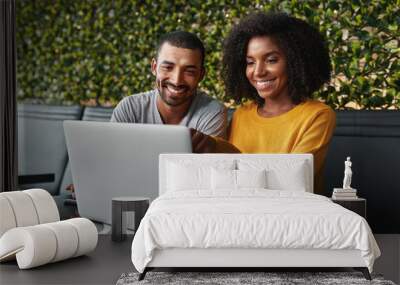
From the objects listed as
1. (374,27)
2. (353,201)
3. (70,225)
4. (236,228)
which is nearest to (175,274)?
(236,228)

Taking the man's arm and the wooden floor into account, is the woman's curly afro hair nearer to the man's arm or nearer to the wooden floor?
the man's arm

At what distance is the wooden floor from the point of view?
3990 millimetres

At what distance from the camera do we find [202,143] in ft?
17.7

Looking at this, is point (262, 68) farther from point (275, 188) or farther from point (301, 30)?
point (275, 188)

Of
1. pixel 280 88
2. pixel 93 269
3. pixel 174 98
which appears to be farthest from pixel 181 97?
pixel 93 269

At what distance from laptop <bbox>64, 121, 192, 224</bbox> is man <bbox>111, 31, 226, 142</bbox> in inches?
37.8

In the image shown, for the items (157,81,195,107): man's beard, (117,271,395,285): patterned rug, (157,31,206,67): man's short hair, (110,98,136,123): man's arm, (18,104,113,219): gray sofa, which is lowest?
(117,271,395,285): patterned rug

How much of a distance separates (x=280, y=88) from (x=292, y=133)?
1.29 feet

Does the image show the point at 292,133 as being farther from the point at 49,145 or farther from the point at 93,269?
the point at 49,145

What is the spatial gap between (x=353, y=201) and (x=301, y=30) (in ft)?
4.64

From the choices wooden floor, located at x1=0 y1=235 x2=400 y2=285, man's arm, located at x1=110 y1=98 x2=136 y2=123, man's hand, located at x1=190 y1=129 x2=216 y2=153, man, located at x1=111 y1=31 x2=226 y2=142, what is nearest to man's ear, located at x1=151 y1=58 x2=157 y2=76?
man, located at x1=111 y1=31 x2=226 y2=142

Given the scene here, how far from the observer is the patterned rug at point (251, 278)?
3.89 metres

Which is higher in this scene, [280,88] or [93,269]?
[280,88]

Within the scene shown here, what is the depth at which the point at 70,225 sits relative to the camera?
445cm
